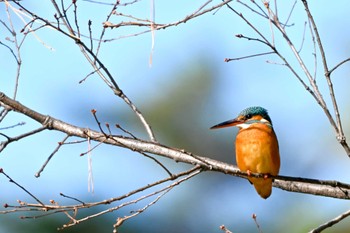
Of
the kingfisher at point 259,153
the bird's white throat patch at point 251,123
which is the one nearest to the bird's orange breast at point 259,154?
the kingfisher at point 259,153

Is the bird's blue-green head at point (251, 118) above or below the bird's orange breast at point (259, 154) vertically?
above

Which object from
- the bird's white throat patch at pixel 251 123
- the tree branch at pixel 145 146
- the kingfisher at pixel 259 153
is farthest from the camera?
the bird's white throat patch at pixel 251 123

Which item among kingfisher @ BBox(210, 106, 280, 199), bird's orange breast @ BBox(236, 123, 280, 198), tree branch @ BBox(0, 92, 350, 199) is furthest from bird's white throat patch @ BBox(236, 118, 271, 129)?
tree branch @ BBox(0, 92, 350, 199)

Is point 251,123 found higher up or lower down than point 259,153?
higher up

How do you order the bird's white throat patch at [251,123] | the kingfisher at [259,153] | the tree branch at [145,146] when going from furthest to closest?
the bird's white throat patch at [251,123] → the kingfisher at [259,153] → the tree branch at [145,146]

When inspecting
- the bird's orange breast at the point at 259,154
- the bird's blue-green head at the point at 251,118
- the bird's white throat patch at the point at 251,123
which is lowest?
the bird's orange breast at the point at 259,154

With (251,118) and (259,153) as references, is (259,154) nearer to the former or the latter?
(259,153)

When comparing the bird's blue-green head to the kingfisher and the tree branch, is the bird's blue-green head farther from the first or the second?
the tree branch

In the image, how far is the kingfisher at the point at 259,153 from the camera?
3.95 meters

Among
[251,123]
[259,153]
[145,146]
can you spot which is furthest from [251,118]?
[145,146]

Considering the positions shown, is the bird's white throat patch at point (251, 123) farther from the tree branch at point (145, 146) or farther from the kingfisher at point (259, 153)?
the tree branch at point (145, 146)

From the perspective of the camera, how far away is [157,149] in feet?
12.2

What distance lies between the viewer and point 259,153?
398 centimetres

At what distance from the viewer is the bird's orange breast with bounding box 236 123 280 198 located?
13.0 feet
